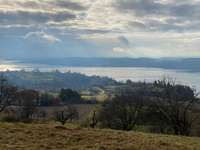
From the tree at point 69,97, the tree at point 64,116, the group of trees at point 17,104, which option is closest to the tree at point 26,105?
the group of trees at point 17,104

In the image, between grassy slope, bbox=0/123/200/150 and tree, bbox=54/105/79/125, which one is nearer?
grassy slope, bbox=0/123/200/150

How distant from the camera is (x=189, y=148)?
16516 mm

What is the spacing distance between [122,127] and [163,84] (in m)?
8.27

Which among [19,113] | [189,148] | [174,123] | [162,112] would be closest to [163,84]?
[162,112]

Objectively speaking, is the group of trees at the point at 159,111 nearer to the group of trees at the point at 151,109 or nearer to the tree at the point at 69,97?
the group of trees at the point at 151,109

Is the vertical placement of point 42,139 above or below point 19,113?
above

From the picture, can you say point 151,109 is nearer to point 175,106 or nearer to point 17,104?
point 175,106

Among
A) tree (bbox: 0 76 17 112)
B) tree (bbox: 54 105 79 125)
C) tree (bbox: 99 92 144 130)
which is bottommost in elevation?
tree (bbox: 54 105 79 125)

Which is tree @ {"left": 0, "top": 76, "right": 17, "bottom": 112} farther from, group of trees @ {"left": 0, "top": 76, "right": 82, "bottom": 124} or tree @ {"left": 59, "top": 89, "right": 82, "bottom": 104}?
tree @ {"left": 59, "top": 89, "right": 82, "bottom": 104}

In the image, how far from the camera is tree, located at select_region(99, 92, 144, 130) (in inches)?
2044

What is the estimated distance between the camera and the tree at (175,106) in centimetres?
4262

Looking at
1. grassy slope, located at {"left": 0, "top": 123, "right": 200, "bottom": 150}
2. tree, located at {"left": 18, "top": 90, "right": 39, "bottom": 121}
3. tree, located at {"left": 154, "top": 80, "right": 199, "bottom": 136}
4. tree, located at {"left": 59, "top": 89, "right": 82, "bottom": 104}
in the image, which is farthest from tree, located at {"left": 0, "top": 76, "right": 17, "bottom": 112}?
tree, located at {"left": 59, "top": 89, "right": 82, "bottom": 104}

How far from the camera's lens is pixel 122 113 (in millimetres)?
52656

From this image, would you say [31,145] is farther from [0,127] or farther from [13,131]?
[0,127]
